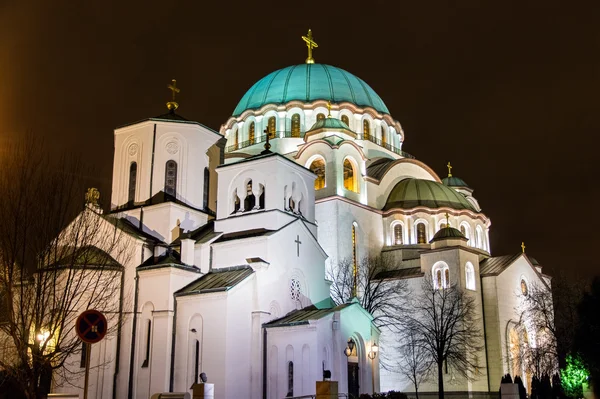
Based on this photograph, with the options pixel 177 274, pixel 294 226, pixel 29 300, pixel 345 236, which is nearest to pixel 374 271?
pixel 345 236

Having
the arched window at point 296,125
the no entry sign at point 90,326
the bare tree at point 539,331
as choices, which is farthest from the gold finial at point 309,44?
the no entry sign at point 90,326

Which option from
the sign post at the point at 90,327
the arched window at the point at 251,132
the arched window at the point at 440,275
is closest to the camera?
the sign post at the point at 90,327

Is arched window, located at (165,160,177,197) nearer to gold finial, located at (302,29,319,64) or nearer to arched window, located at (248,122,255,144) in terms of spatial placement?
arched window, located at (248,122,255,144)

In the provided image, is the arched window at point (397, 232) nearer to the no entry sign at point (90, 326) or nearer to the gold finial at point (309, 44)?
the gold finial at point (309, 44)

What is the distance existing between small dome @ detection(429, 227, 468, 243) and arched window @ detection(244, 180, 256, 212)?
41.1ft

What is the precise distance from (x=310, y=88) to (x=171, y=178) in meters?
15.5

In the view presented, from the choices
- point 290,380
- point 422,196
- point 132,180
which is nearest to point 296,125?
point 422,196

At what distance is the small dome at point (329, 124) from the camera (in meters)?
39.7

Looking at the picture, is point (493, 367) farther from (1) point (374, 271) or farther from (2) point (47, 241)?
(2) point (47, 241)

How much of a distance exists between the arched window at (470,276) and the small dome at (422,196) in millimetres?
4879

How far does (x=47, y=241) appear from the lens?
1766cm

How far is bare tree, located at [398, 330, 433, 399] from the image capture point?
112 ft

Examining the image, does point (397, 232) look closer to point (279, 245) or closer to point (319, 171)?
point (319, 171)

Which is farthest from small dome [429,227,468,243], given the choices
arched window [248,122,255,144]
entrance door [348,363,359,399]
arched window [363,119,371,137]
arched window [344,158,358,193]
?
arched window [248,122,255,144]
